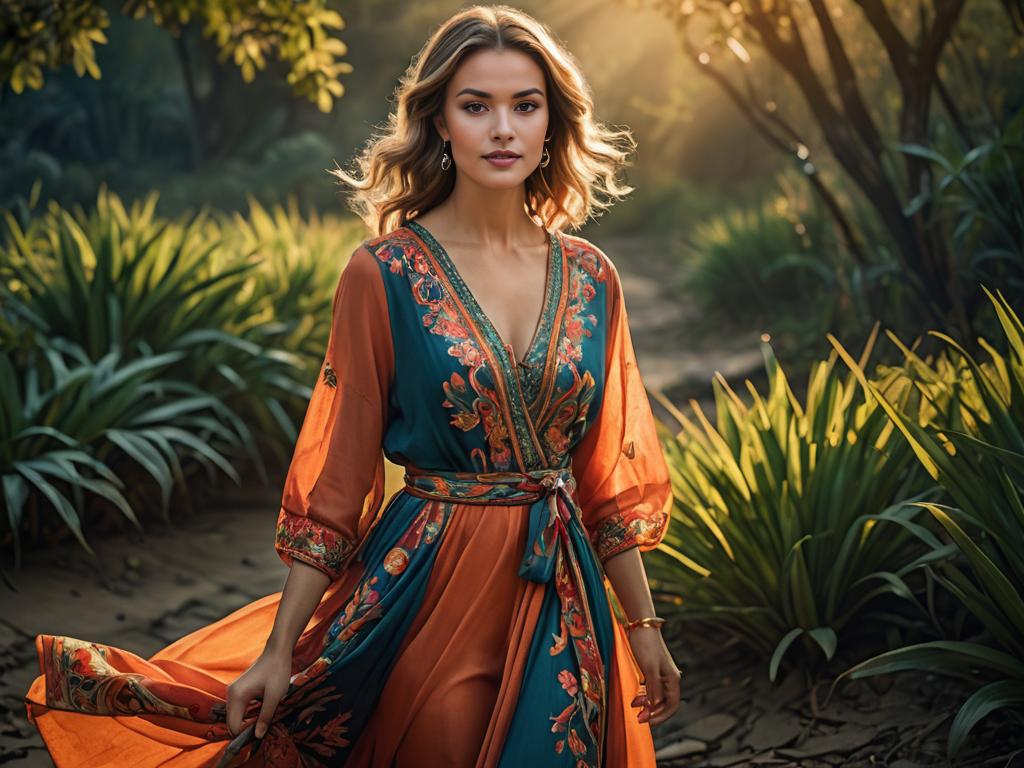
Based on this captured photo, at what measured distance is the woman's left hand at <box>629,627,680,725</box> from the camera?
2.28 metres

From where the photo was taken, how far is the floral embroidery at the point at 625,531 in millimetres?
2338

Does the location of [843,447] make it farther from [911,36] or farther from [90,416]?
[911,36]

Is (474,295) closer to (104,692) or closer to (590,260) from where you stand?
(590,260)

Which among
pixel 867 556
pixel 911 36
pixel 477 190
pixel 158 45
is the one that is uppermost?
pixel 158 45

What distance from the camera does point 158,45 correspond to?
21.8m

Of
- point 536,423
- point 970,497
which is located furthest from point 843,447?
point 536,423

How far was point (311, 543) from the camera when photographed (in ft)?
6.99

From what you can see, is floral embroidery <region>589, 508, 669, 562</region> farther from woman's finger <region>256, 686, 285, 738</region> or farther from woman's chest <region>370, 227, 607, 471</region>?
woman's finger <region>256, 686, 285, 738</region>

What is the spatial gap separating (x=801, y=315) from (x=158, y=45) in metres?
16.3

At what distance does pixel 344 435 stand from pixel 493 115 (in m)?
0.68

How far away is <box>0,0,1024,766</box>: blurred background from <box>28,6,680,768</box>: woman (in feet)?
2.85

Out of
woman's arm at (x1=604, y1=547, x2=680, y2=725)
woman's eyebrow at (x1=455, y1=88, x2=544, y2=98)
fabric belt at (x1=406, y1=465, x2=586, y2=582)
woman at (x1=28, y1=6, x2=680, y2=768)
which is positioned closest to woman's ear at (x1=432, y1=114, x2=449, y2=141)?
woman at (x1=28, y1=6, x2=680, y2=768)

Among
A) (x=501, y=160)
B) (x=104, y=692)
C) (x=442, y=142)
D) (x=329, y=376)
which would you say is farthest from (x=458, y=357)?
(x=104, y=692)

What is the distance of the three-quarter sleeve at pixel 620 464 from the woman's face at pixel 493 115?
0.33 meters
